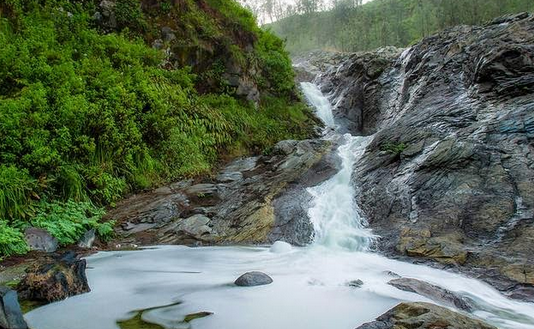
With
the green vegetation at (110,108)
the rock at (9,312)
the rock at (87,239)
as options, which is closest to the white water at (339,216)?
the green vegetation at (110,108)

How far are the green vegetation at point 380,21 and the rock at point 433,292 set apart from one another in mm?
17586

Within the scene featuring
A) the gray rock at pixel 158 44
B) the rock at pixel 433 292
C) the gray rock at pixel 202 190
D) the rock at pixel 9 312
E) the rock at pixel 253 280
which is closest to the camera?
the rock at pixel 9 312

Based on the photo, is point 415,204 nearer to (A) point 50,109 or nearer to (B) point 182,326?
(B) point 182,326

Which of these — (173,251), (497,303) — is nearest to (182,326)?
(173,251)

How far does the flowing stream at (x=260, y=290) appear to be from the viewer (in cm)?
417

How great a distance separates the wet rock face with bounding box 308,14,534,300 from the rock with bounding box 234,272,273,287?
268 cm

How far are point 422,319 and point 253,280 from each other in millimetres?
2461

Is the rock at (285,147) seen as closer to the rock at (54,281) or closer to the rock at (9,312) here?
the rock at (54,281)

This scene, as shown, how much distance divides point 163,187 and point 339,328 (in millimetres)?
6394

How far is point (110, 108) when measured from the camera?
348 inches

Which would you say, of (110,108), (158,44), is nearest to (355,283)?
(110,108)

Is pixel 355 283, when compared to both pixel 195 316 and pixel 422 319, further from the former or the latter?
pixel 195 316

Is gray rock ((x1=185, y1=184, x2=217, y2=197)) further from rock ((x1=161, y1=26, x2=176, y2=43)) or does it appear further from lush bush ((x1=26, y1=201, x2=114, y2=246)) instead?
rock ((x1=161, y1=26, x2=176, y2=43))

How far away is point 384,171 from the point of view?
9.70 metres
